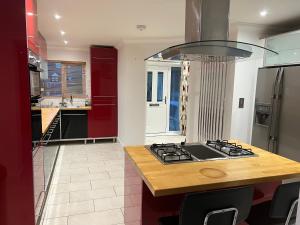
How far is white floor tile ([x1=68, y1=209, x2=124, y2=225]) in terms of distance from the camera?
2.54 metres

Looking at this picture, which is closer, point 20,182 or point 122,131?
point 20,182

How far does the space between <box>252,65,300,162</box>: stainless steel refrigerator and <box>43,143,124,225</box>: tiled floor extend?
2194mm

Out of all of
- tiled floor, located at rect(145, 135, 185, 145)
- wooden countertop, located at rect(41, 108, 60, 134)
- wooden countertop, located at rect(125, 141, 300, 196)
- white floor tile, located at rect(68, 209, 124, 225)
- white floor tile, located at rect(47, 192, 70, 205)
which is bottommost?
white floor tile, located at rect(68, 209, 124, 225)

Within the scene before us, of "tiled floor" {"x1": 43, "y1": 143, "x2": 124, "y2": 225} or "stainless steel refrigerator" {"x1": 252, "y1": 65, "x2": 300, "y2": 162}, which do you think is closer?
"tiled floor" {"x1": 43, "y1": 143, "x2": 124, "y2": 225}

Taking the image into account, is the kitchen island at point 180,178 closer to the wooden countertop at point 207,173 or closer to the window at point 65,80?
the wooden countertop at point 207,173

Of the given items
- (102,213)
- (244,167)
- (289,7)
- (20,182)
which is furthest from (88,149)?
(289,7)

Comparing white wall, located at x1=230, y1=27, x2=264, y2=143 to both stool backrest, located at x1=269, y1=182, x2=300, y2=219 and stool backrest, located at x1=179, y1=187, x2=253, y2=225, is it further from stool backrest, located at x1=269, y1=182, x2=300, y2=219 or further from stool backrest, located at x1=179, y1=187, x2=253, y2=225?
stool backrest, located at x1=179, y1=187, x2=253, y2=225

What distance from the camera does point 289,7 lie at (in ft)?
8.70

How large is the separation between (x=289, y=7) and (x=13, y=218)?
3397mm

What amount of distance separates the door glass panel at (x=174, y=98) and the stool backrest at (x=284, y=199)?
219 inches

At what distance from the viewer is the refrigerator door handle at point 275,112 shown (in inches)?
118

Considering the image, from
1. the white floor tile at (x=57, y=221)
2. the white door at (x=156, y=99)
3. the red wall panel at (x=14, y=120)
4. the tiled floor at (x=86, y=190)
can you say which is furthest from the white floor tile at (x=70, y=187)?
the white door at (x=156, y=99)

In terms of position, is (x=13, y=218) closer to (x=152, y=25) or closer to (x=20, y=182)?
(x=20, y=182)

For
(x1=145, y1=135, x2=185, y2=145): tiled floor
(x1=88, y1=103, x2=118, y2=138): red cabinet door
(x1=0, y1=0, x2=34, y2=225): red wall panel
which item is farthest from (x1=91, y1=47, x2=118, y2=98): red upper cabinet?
(x1=0, y1=0, x2=34, y2=225): red wall panel
